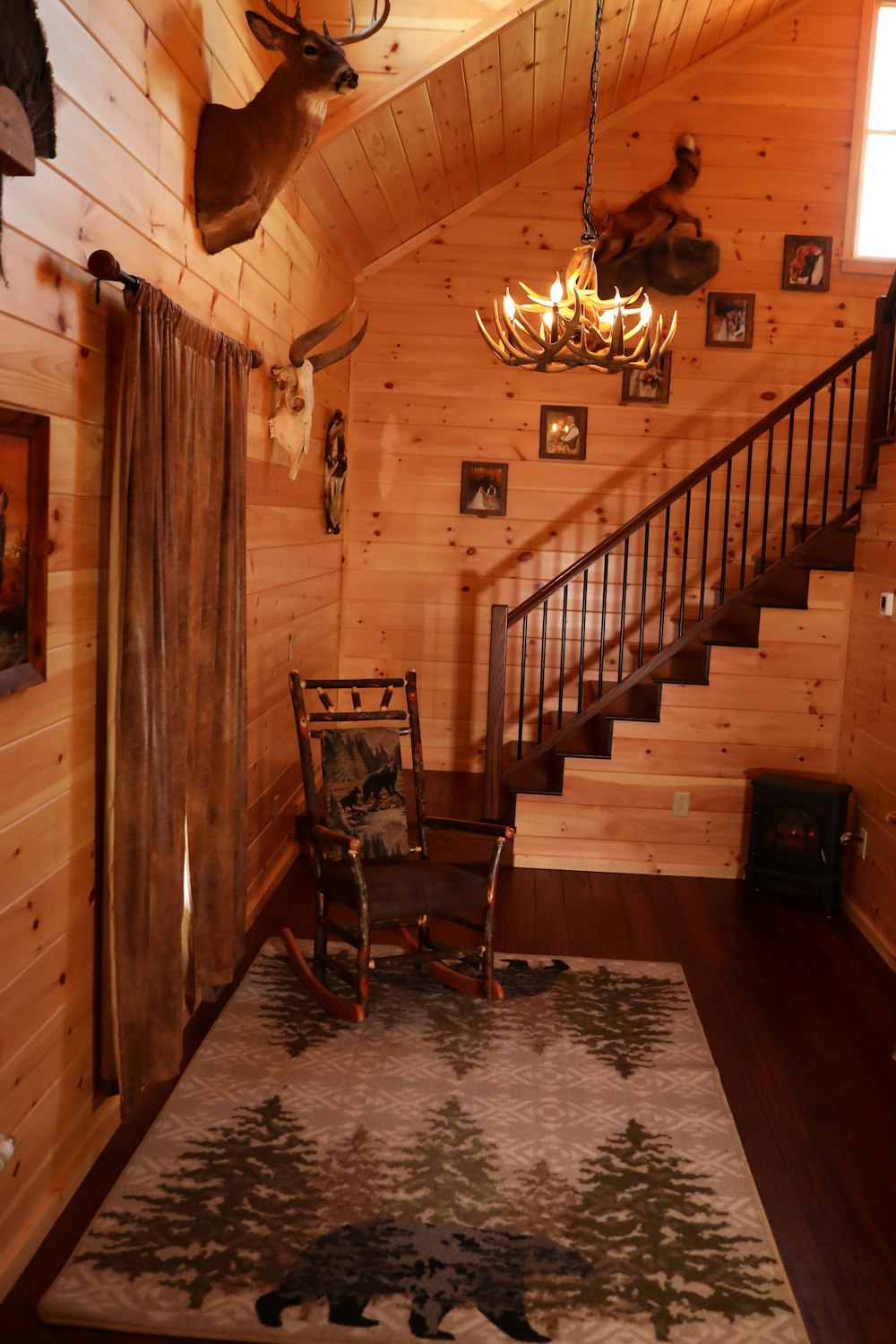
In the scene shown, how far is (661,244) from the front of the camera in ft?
19.6

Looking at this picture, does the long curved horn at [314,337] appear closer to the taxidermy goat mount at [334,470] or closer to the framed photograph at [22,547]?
the taxidermy goat mount at [334,470]

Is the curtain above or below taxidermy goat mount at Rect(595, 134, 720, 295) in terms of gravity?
below

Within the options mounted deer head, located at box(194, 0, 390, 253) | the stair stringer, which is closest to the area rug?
the stair stringer

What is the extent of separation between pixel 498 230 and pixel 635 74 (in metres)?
1.04

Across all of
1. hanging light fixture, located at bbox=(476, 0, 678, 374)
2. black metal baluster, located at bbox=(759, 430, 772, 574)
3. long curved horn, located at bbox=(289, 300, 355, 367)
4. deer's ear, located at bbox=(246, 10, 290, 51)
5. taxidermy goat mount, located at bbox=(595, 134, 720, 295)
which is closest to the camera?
deer's ear, located at bbox=(246, 10, 290, 51)

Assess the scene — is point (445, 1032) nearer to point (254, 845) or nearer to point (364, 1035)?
point (364, 1035)

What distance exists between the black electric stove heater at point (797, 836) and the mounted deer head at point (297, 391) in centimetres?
253

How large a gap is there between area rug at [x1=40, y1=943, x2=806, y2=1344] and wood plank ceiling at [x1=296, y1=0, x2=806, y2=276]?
10.4 ft

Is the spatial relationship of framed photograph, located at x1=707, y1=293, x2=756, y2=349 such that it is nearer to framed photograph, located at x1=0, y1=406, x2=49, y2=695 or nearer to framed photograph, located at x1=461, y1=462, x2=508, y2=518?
framed photograph, located at x1=461, y1=462, x2=508, y2=518

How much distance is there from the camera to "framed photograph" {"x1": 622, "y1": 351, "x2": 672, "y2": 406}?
628cm

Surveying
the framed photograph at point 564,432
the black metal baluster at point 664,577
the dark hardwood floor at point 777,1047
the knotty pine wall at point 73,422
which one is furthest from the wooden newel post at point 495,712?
the knotty pine wall at point 73,422

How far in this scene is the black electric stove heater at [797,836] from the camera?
4863mm

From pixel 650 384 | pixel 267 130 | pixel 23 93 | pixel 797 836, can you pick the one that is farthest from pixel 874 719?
pixel 23 93

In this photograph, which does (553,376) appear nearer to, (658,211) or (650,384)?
(650,384)
